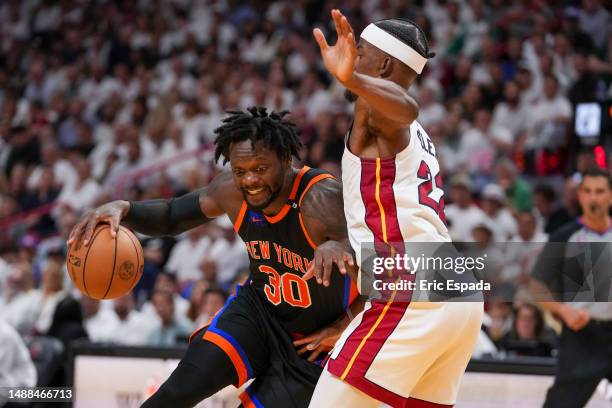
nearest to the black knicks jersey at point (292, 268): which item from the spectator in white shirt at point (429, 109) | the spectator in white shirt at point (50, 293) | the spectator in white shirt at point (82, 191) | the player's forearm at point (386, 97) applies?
the player's forearm at point (386, 97)

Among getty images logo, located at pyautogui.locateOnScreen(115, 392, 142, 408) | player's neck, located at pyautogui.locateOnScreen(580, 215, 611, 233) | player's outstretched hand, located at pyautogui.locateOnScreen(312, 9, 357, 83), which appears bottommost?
getty images logo, located at pyautogui.locateOnScreen(115, 392, 142, 408)

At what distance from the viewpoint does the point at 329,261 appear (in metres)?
3.75

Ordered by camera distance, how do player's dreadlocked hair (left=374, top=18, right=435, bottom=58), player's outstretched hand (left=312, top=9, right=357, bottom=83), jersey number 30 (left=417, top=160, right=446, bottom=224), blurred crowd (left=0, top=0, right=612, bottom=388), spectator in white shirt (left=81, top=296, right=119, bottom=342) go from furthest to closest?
blurred crowd (left=0, top=0, right=612, bottom=388)
spectator in white shirt (left=81, top=296, right=119, bottom=342)
player's dreadlocked hair (left=374, top=18, right=435, bottom=58)
jersey number 30 (left=417, top=160, right=446, bottom=224)
player's outstretched hand (left=312, top=9, right=357, bottom=83)

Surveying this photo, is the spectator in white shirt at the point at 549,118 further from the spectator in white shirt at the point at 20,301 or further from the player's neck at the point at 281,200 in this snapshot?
the player's neck at the point at 281,200

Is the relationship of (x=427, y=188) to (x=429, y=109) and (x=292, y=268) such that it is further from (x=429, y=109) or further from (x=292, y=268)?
(x=429, y=109)

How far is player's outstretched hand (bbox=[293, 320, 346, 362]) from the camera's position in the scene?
435 centimetres

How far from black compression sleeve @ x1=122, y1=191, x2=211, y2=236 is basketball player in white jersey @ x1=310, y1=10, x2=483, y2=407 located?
109cm

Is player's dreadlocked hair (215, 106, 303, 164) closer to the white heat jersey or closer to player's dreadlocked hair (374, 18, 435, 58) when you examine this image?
the white heat jersey

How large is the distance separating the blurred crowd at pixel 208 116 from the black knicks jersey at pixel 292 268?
9.48ft

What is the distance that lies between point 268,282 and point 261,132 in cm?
71

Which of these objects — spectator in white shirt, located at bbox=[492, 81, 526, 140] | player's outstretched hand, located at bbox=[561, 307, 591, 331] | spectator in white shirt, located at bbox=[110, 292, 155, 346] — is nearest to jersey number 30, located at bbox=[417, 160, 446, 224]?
player's outstretched hand, located at bbox=[561, 307, 591, 331]

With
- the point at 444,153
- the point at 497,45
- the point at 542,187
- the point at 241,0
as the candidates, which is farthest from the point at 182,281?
the point at 241,0

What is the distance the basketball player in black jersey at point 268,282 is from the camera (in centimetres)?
421

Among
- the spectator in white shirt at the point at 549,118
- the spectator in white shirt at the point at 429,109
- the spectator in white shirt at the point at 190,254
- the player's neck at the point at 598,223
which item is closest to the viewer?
the player's neck at the point at 598,223
